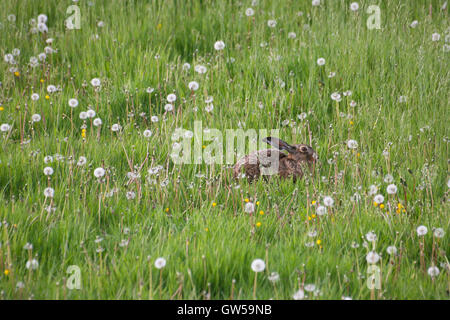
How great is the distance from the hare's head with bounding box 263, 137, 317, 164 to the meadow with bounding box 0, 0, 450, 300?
0.17 m

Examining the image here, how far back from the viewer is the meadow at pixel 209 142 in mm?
3254

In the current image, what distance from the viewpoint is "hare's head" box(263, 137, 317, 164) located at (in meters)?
4.65

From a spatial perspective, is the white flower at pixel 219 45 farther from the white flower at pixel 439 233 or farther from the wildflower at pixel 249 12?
the white flower at pixel 439 233

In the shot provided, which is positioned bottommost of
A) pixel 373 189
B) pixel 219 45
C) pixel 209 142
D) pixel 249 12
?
pixel 373 189

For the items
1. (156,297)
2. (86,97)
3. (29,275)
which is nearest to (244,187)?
(156,297)

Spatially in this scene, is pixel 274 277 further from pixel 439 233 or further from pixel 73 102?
pixel 73 102

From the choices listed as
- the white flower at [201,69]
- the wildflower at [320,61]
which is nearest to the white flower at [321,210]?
the white flower at [201,69]

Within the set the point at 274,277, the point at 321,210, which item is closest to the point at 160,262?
the point at 274,277

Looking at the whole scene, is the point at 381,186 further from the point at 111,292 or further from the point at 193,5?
the point at 193,5

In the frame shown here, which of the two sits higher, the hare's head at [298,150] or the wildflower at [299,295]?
the hare's head at [298,150]

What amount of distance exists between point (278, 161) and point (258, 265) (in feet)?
5.93

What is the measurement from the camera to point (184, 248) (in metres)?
3.41

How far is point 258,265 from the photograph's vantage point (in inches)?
122

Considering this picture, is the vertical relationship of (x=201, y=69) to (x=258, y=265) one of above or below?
above
